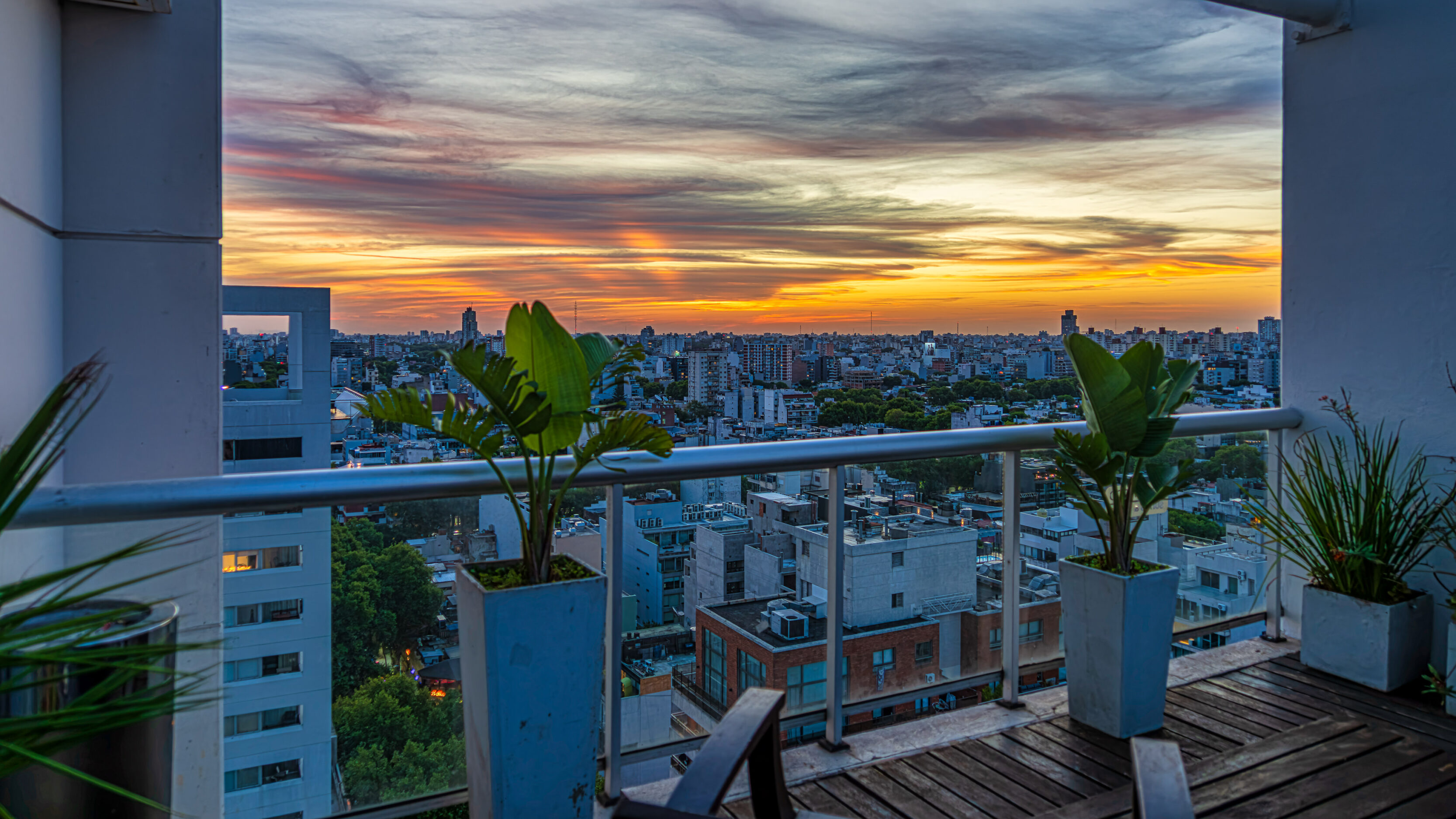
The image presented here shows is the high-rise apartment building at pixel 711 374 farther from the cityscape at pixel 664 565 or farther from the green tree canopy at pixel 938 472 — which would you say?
the green tree canopy at pixel 938 472

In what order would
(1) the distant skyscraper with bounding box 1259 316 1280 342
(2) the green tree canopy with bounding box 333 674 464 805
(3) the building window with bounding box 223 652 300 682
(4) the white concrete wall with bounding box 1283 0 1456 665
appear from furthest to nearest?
(1) the distant skyscraper with bounding box 1259 316 1280 342 < (4) the white concrete wall with bounding box 1283 0 1456 665 < (2) the green tree canopy with bounding box 333 674 464 805 < (3) the building window with bounding box 223 652 300 682

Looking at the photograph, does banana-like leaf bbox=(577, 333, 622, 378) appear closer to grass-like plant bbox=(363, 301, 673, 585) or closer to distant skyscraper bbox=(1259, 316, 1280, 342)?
grass-like plant bbox=(363, 301, 673, 585)

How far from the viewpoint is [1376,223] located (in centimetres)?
410

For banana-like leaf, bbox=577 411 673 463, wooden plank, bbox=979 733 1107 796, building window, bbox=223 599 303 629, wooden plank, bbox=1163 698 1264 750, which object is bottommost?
wooden plank, bbox=979 733 1107 796

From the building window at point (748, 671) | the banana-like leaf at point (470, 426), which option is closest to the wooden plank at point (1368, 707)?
the building window at point (748, 671)

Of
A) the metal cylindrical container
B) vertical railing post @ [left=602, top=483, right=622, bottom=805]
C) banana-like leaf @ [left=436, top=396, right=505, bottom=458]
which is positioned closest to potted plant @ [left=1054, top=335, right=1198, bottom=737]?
vertical railing post @ [left=602, top=483, right=622, bottom=805]

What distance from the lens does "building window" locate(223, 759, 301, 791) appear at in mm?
→ 2279

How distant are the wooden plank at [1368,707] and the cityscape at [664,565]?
0.32 m

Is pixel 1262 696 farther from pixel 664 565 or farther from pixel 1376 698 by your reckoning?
pixel 664 565

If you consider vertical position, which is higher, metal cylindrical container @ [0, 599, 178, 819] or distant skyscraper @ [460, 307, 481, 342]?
distant skyscraper @ [460, 307, 481, 342]

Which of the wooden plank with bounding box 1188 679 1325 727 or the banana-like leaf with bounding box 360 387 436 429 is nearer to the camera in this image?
the banana-like leaf with bounding box 360 387 436 429

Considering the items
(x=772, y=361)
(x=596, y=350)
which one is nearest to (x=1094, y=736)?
(x=596, y=350)

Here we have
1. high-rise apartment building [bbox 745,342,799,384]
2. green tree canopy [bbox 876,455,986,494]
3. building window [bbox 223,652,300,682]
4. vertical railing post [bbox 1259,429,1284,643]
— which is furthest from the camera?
high-rise apartment building [bbox 745,342,799,384]

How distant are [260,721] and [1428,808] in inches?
137
